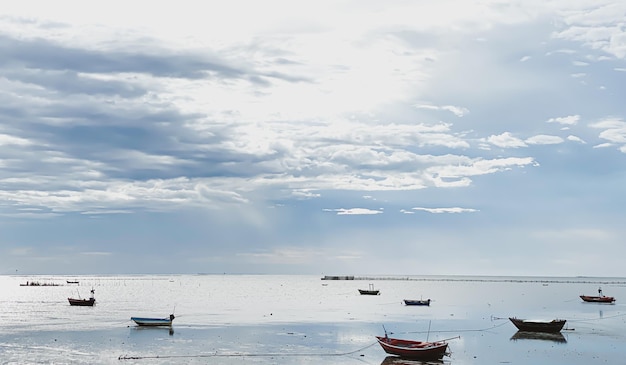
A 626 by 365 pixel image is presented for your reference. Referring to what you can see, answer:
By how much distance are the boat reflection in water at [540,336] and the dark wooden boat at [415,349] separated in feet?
55.4

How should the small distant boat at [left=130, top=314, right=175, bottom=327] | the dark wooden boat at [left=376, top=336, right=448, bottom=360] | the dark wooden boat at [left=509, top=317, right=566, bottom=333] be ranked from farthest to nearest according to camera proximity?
the small distant boat at [left=130, top=314, right=175, bottom=327] → the dark wooden boat at [left=509, top=317, right=566, bottom=333] → the dark wooden boat at [left=376, top=336, right=448, bottom=360]

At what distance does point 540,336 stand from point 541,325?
3.50m

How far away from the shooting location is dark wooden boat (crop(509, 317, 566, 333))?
69.6m

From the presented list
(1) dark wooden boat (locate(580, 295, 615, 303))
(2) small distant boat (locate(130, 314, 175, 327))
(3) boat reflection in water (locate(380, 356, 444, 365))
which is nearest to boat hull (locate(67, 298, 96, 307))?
(2) small distant boat (locate(130, 314, 175, 327))

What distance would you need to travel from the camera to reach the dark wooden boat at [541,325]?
6962 cm

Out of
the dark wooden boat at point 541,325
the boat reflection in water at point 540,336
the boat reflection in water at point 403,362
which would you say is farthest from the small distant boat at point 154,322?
the dark wooden boat at point 541,325

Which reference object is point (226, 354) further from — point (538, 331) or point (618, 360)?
point (538, 331)

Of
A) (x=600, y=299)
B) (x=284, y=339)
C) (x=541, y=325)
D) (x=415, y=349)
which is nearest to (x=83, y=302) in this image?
(x=284, y=339)

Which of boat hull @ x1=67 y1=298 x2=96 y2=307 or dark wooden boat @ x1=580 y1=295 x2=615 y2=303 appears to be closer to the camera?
boat hull @ x1=67 y1=298 x2=96 y2=307

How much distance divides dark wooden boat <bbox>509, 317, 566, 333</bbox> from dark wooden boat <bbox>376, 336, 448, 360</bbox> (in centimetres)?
2320

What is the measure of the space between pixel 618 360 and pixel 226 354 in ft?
100

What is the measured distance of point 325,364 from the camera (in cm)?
4831

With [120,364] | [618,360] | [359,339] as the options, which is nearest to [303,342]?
[359,339]

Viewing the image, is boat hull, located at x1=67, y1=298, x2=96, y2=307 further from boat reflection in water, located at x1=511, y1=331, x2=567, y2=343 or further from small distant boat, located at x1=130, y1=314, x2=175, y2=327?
boat reflection in water, located at x1=511, y1=331, x2=567, y2=343
